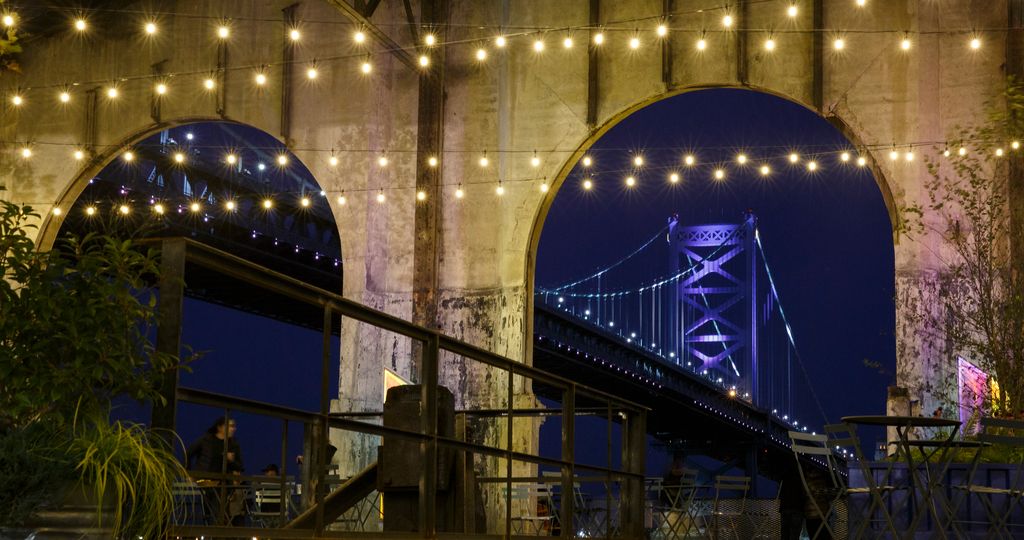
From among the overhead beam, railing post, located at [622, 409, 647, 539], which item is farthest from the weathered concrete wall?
railing post, located at [622, 409, 647, 539]

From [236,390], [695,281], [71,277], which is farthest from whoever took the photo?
[695,281]

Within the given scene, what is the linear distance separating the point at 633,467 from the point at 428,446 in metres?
2.21

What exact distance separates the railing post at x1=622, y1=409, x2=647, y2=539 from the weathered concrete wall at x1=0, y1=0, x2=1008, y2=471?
4.68 m

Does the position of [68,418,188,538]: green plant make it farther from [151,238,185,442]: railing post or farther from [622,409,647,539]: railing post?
[622,409,647,539]: railing post

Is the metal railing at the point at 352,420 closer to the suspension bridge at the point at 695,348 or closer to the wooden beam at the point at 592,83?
the wooden beam at the point at 592,83

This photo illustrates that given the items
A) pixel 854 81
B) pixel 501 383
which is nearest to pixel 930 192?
pixel 854 81

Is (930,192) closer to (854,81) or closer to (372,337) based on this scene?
(854,81)

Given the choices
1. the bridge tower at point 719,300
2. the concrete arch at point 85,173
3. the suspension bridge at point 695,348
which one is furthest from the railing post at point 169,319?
the bridge tower at point 719,300

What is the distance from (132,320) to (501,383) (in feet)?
28.7

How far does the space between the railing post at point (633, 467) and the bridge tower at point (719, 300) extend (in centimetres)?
3903

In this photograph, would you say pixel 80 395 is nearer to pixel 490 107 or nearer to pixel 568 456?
pixel 568 456

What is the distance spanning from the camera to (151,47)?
13648mm

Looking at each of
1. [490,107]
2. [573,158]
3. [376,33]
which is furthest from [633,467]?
[376,33]

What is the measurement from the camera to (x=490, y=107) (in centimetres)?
1212
